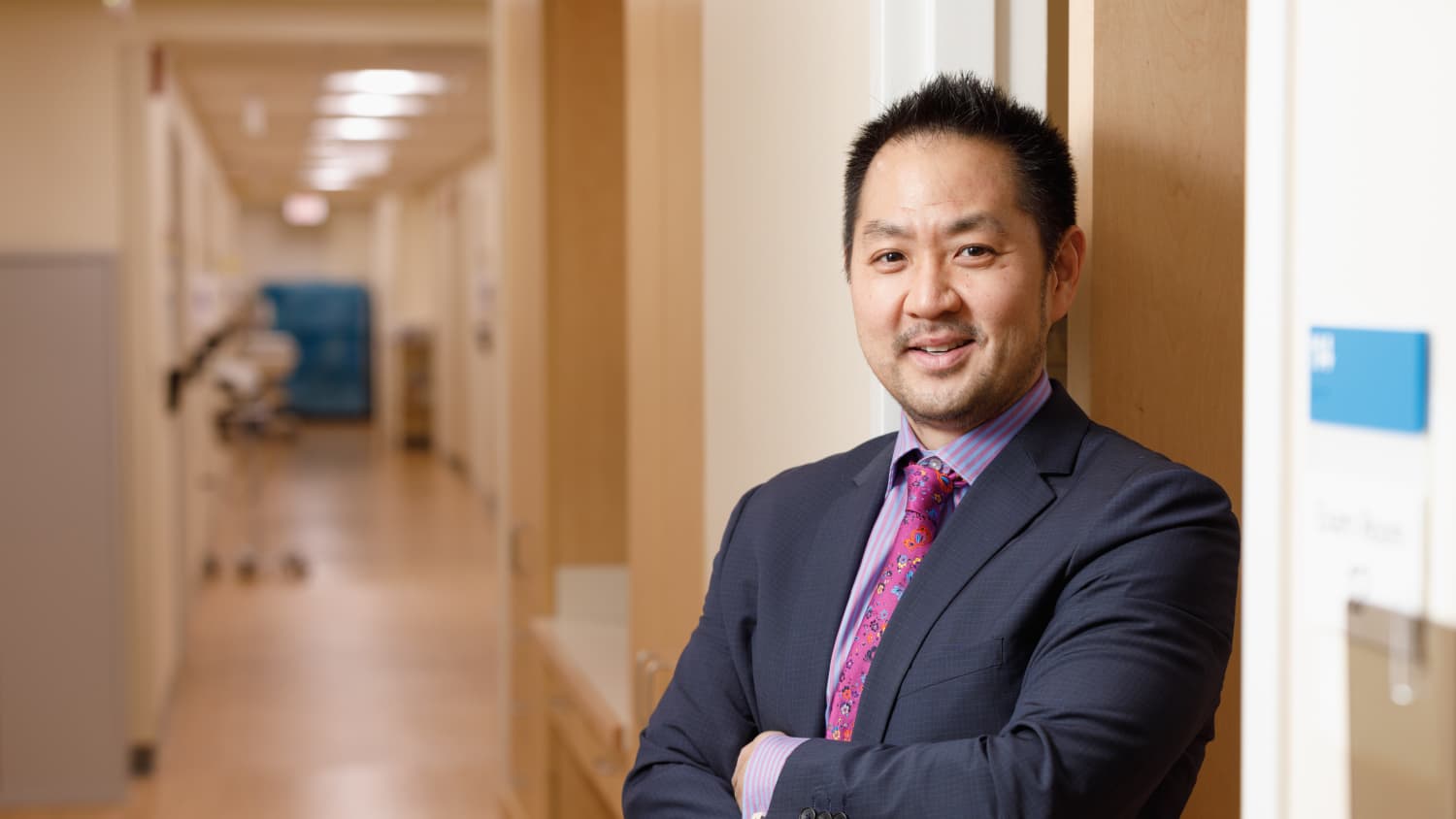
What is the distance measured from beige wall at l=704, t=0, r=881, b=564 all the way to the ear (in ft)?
1.15

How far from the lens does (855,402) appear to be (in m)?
1.91

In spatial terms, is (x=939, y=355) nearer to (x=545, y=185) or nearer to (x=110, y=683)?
(x=545, y=185)

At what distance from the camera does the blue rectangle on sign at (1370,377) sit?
3.15ft

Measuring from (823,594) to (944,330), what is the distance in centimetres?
31

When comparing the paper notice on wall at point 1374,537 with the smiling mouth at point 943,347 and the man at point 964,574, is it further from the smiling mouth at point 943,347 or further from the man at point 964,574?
the smiling mouth at point 943,347

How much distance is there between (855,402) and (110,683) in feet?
14.2

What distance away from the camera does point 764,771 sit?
1.44 m

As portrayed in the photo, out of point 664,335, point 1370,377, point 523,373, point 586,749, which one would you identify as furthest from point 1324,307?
point 523,373

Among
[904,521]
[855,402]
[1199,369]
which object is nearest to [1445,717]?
[904,521]

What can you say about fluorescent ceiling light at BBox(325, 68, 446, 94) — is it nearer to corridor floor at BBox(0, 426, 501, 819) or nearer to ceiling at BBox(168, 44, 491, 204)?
ceiling at BBox(168, 44, 491, 204)

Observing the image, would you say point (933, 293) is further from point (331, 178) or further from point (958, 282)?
point (331, 178)

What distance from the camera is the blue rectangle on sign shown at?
3.15 feet

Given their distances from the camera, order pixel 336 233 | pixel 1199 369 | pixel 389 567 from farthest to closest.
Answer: pixel 336 233, pixel 389 567, pixel 1199 369

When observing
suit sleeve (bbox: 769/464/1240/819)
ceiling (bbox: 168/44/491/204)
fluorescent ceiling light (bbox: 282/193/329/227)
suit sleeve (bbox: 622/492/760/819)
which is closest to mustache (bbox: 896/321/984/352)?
suit sleeve (bbox: 769/464/1240/819)
